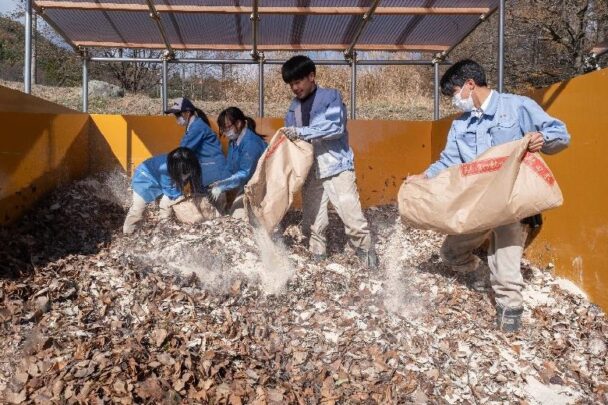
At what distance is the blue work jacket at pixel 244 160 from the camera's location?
561 centimetres

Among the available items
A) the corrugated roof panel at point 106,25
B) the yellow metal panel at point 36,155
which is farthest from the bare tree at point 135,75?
the yellow metal panel at point 36,155

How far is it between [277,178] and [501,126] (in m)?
1.69

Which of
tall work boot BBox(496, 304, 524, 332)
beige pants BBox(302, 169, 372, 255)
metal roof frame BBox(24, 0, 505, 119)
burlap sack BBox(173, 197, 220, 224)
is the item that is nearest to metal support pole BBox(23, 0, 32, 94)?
metal roof frame BBox(24, 0, 505, 119)

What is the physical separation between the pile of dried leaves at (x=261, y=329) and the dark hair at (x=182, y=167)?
69 centimetres

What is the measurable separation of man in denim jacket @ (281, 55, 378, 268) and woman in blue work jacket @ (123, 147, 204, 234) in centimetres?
124

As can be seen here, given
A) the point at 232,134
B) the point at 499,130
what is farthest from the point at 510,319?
the point at 232,134

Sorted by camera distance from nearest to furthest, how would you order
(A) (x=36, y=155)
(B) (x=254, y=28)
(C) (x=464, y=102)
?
(C) (x=464, y=102) → (A) (x=36, y=155) → (B) (x=254, y=28)

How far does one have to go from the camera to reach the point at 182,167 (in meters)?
5.42

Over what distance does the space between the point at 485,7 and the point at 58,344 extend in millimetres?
5319

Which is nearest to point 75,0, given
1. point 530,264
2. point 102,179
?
point 102,179

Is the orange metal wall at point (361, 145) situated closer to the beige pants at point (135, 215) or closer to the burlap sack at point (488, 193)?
the beige pants at point (135, 215)

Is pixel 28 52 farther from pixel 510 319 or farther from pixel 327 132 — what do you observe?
pixel 510 319

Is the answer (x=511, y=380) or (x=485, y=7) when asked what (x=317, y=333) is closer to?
(x=511, y=380)

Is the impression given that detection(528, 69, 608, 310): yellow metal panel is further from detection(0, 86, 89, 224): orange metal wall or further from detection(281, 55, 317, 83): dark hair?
detection(0, 86, 89, 224): orange metal wall
